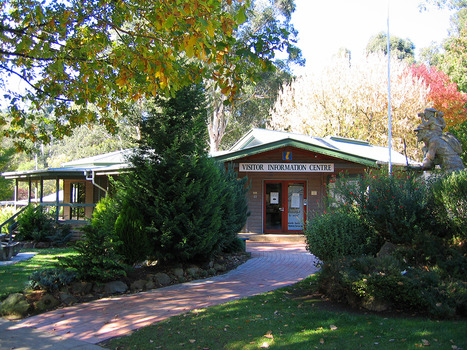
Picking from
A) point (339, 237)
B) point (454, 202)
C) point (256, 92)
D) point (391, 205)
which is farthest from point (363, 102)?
point (454, 202)

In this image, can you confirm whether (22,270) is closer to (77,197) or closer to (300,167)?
(300,167)

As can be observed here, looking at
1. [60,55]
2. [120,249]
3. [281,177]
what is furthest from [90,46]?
[281,177]

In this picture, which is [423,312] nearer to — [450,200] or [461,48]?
[450,200]

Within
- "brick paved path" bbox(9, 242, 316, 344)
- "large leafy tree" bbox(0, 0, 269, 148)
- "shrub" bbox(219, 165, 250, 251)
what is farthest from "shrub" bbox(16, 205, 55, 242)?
"brick paved path" bbox(9, 242, 316, 344)

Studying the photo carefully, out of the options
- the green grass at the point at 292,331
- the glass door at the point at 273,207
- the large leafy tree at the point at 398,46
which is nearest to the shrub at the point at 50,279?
the green grass at the point at 292,331

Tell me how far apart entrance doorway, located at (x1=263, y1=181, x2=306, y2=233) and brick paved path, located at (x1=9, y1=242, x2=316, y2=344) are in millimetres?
6562

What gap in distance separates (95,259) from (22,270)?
3.78 meters

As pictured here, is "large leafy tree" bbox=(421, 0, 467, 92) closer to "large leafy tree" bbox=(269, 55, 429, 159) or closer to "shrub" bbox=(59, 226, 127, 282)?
"large leafy tree" bbox=(269, 55, 429, 159)

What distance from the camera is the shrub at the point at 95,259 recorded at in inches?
305

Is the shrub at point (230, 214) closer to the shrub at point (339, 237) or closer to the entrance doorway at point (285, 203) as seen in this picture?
the shrub at point (339, 237)

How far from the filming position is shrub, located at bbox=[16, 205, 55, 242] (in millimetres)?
15688

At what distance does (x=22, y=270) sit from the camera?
1030 cm

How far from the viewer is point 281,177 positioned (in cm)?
1716

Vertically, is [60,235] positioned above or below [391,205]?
below
